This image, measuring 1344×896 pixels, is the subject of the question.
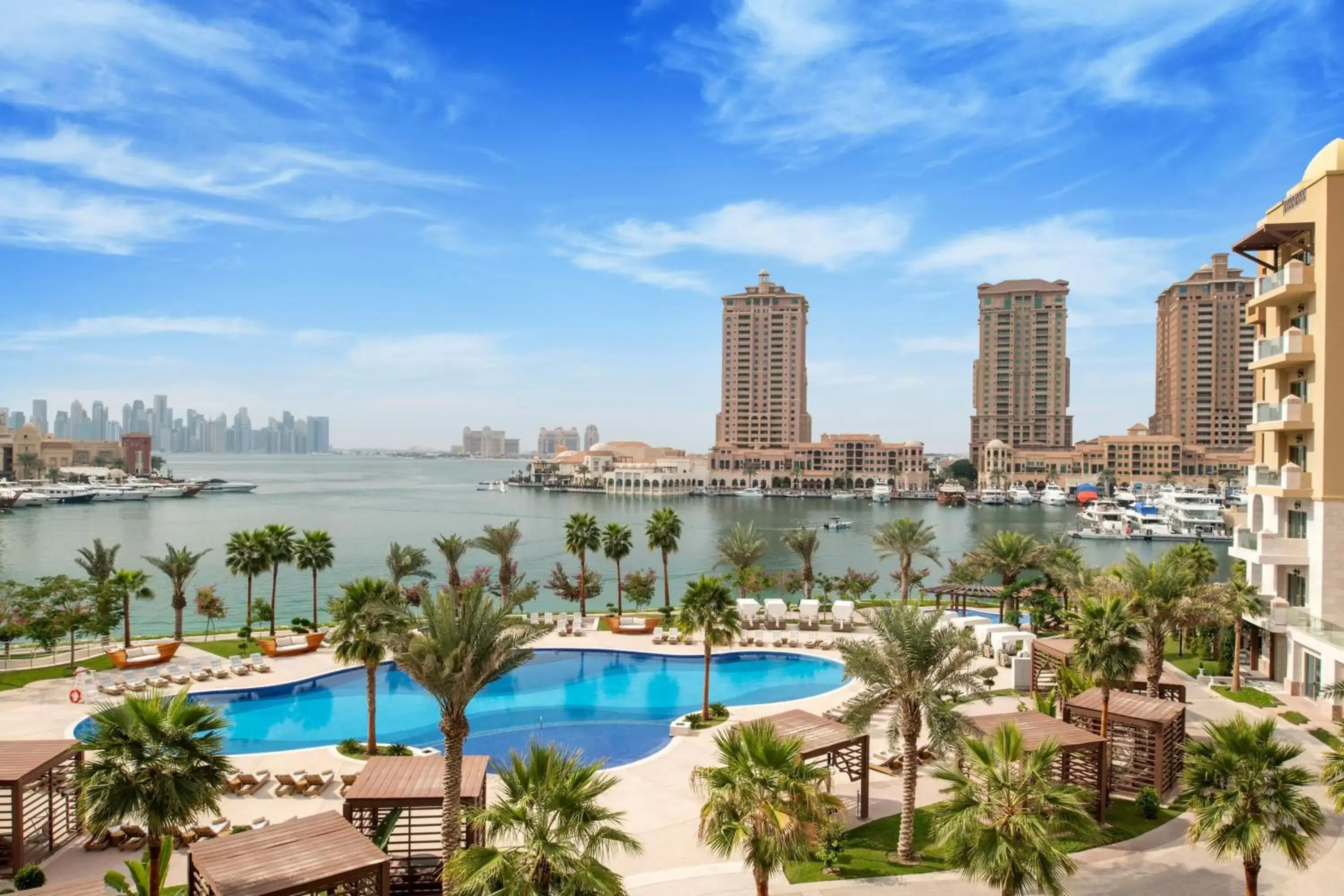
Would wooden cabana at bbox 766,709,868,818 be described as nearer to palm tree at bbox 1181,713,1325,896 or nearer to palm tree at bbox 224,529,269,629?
palm tree at bbox 1181,713,1325,896

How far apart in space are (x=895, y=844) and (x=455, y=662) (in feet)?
30.2

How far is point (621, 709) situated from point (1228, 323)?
646ft

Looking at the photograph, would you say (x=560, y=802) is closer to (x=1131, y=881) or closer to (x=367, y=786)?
(x=367, y=786)

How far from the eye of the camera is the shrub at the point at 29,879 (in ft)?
48.2

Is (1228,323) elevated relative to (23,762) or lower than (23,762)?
elevated

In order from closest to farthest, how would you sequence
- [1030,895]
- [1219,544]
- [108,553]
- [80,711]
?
[1030,895], [80,711], [108,553], [1219,544]

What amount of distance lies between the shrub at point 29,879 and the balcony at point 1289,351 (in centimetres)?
3412

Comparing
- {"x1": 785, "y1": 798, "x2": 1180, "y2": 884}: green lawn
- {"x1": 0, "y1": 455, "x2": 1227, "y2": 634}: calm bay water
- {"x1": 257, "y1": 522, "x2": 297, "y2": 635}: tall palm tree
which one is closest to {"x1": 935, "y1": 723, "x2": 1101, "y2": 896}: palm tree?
{"x1": 785, "y1": 798, "x2": 1180, "y2": 884}: green lawn

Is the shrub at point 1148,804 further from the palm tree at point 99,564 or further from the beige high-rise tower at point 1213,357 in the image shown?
the beige high-rise tower at point 1213,357

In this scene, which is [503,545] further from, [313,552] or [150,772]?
[150,772]

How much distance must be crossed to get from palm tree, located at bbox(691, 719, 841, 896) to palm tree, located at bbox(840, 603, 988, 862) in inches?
130

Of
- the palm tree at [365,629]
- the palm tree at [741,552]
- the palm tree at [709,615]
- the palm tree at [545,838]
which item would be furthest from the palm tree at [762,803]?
the palm tree at [741,552]

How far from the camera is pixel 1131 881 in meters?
15.1

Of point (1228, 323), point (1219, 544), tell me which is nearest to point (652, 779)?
point (1219, 544)
